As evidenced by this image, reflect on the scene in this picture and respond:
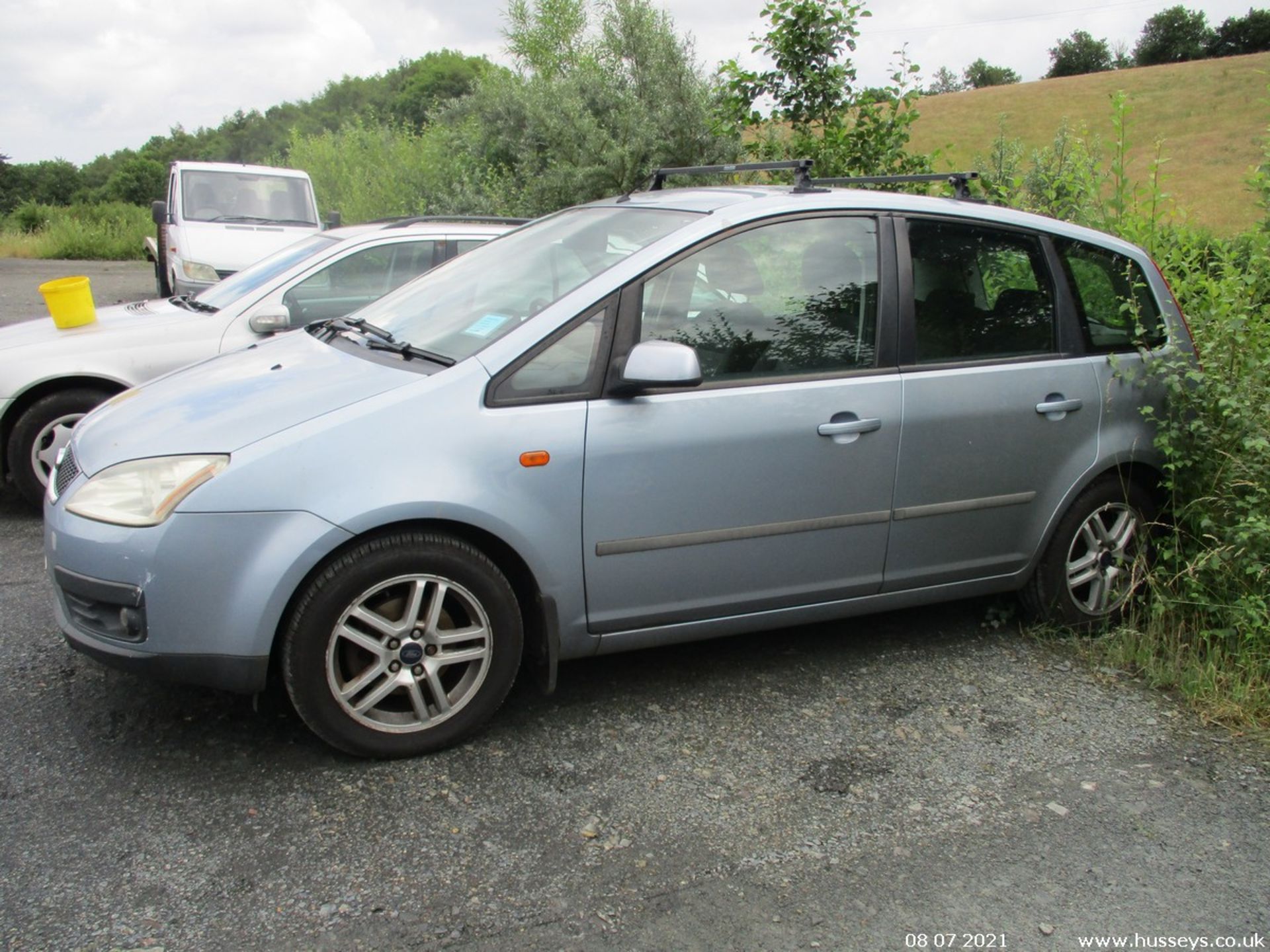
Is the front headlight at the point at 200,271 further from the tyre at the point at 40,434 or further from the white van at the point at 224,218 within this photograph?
the tyre at the point at 40,434

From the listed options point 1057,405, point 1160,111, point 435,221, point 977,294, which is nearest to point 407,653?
point 977,294

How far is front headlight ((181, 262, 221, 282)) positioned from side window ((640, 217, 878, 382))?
9.56 meters

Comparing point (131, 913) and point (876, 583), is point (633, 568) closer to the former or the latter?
point (876, 583)

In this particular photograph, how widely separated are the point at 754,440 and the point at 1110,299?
184cm

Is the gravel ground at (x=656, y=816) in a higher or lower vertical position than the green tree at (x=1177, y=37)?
lower

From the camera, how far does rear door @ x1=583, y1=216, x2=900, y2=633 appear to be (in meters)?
3.55

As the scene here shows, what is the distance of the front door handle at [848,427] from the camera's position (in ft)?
12.4

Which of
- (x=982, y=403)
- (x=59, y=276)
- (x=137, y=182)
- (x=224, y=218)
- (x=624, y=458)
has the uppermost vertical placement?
(x=137, y=182)

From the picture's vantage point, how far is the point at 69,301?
6.21m

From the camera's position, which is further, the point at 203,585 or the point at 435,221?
the point at 435,221

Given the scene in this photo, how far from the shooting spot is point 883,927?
8.84 ft

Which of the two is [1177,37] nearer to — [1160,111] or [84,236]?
[1160,111]

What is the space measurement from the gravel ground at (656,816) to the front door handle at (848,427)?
0.95 metres

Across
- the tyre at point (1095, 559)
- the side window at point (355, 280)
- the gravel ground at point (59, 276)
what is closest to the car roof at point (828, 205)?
the tyre at point (1095, 559)
